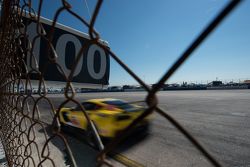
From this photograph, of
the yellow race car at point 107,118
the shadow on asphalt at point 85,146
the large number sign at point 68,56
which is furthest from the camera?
the yellow race car at point 107,118

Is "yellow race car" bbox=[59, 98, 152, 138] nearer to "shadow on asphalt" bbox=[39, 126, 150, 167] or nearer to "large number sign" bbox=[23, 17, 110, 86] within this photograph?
"shadow on asphalt" bbox=[39, 126, 150, 167]

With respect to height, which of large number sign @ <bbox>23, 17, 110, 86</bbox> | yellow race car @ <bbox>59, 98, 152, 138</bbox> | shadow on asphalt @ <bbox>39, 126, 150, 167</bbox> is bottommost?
shadow on asphalt @ <bbox>39, 126, 150, 167</bbox>

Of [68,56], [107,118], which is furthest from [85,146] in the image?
[68,56]

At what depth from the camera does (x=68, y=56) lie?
1.47m

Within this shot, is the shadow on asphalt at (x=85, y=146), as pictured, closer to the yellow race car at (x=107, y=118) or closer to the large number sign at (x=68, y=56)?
the yellow race car at (x=107, y=118)

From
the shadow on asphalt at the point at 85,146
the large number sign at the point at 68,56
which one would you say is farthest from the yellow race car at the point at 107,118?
the large number sign at the point at 68,56

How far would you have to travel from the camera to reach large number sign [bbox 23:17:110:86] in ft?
4.46

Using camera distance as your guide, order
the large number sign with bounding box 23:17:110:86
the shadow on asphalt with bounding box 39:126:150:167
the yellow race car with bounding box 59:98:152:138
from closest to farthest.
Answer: the large number sign with bounding box 23:17:110:86 → the shadow on asphalt with bounding box 39:126:150:167 → the yellow race car with bounding box 59:98:152:138

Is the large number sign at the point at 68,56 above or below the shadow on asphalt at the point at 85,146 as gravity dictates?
above

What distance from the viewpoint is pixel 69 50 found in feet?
4.94

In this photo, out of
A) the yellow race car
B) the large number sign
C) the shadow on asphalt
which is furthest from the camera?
the yellow race car

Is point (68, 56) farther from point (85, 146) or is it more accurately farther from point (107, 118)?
point (85, 146)

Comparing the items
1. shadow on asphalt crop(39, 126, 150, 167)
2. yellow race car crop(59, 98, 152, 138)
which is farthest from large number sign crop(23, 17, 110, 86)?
yellow race car crop(59, 98, 152, 138)

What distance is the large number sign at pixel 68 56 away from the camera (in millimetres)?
1360
